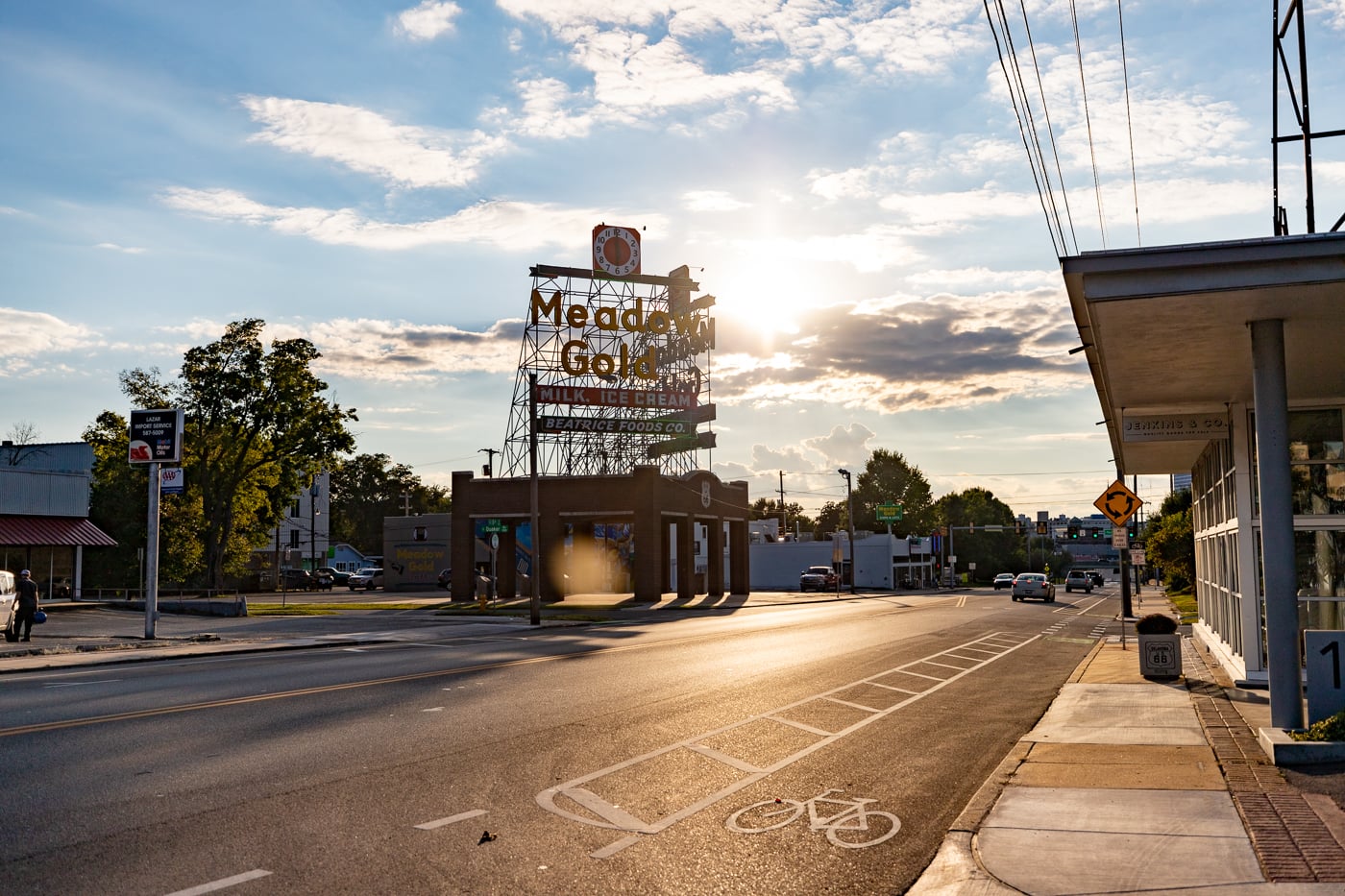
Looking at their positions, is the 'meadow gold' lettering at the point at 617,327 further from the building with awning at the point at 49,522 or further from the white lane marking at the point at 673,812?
the white lane marking at the point at 673,812

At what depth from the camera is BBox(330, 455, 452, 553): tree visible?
15425 cm

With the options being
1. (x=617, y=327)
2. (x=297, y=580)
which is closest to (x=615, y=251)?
(x=617, y=327)

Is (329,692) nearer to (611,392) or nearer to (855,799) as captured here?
(855,799)

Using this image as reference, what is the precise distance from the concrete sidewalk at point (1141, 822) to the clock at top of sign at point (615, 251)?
168 feet

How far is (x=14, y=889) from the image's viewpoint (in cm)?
668


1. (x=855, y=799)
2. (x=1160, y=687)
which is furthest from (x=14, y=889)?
(x=1160, y=687)

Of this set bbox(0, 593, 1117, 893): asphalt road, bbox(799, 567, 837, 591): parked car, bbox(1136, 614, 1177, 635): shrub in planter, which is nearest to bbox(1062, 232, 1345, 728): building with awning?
bbox(1136, 614, 1177, 635): shrub in planter

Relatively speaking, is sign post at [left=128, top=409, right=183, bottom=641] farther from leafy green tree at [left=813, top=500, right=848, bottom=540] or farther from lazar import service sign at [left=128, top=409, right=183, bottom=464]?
leafy green tree at [left=813, top=500, right=848, bottom=540]

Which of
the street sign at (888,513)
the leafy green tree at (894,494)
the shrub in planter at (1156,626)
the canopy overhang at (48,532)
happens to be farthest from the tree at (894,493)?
the shrub in planter at (1156,626)

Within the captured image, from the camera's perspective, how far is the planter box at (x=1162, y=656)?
1838 cm

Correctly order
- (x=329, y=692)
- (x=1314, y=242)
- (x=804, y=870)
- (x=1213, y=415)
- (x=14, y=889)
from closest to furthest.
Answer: (x=14, y=889) → (x=804, y=870) → (x=1314, y=242) → (x=329, y=692) → (x=1213, y=415)

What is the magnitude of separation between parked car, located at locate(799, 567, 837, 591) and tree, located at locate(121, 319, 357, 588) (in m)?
35.6

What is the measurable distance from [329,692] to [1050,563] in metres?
168

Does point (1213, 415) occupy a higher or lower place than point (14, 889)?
higher
